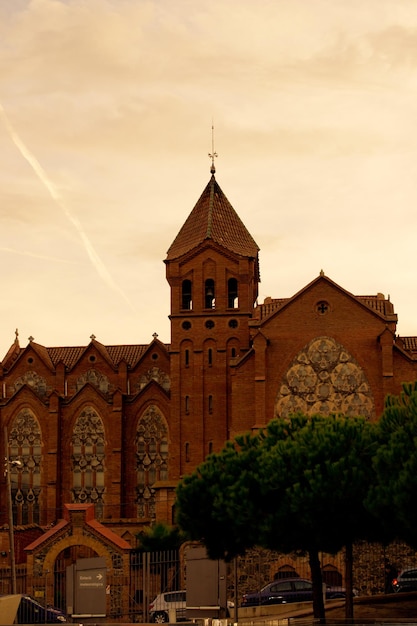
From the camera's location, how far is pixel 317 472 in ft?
149

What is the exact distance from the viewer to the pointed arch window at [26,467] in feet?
285

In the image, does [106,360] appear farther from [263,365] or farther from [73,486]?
[263,365]

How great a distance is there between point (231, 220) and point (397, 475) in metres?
46.2

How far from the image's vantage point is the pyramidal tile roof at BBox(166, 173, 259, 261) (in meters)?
83.4

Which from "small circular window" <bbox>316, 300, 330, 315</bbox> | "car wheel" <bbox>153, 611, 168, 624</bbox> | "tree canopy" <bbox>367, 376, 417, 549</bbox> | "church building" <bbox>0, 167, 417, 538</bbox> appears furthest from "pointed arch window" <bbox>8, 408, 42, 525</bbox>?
"tree canopy" <bbox>367, 376, 417, 549</bbox>

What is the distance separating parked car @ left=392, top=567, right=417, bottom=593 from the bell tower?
28.9 m

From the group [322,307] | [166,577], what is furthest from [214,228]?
[166,577]

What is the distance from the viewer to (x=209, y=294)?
272ft

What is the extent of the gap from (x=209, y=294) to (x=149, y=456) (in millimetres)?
13027

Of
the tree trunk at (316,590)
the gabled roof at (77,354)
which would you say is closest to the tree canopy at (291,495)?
the tree trunk at (316,590)

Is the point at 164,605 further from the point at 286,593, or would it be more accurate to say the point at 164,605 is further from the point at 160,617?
the point at 286,593

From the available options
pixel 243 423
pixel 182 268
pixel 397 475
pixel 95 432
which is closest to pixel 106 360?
pixel 95 432

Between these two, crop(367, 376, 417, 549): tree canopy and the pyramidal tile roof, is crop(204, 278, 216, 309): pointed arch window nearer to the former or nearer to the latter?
the pyramidal tile roof

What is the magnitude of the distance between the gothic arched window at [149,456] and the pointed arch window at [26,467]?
7.44m
